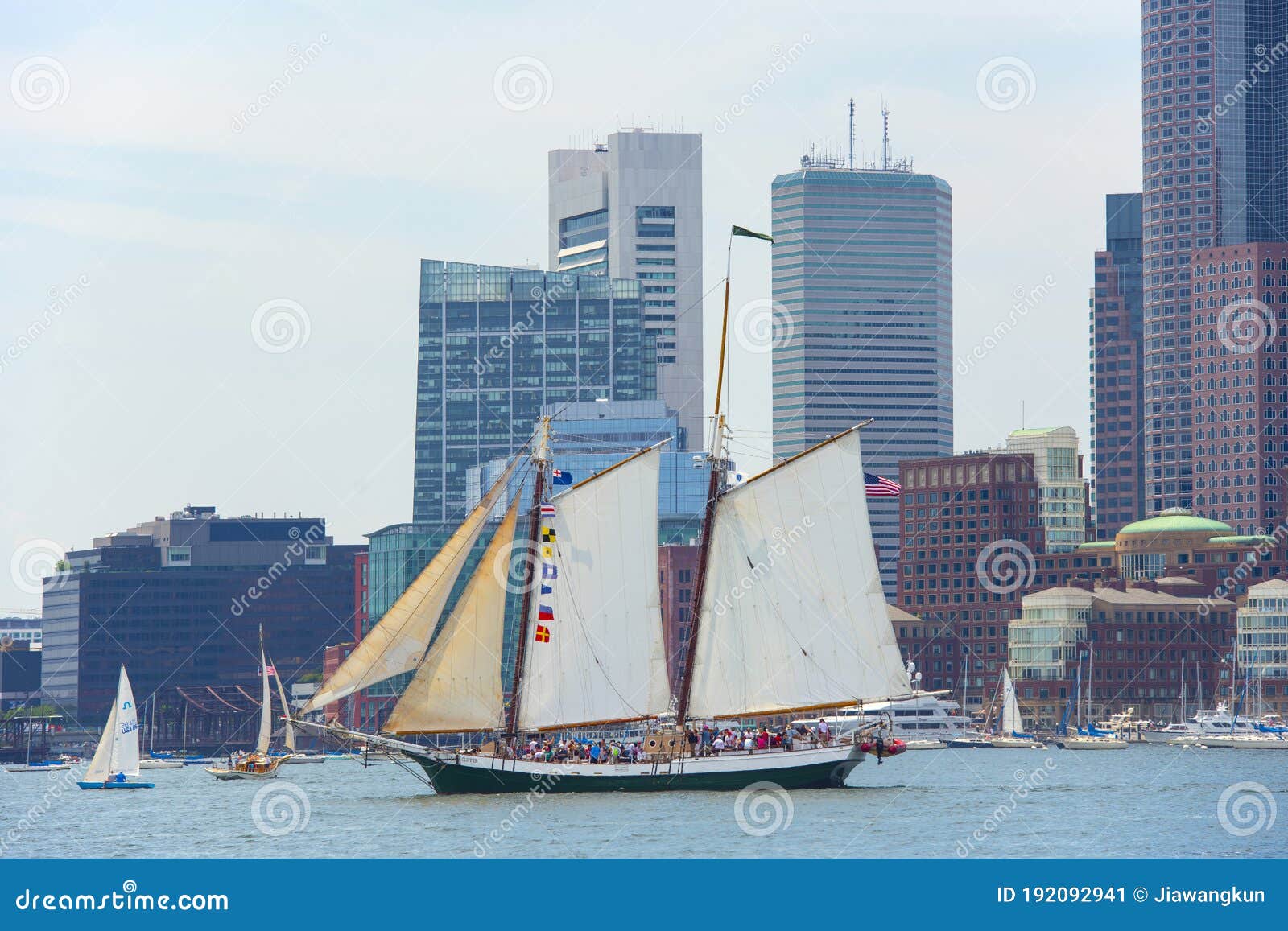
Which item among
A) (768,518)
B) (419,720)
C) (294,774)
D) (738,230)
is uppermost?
(738,230)

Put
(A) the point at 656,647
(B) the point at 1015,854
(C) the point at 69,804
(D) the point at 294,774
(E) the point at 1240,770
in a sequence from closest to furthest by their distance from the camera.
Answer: (B) the point at 1015,854 < (A) the point at 656,647 < (C) the point at 69,804 < (E) the point at 1240,770 < (D) the point at 294,774

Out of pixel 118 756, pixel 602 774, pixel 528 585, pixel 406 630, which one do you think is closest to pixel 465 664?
pixel 406 630

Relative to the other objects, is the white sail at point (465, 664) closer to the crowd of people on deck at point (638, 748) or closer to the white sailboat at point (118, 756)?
the crowd of people on deck at point (638, 748)

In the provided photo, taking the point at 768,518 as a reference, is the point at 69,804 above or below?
below

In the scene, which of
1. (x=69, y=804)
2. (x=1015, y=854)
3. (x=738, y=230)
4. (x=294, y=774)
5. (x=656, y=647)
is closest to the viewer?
(x=1015, y=854)

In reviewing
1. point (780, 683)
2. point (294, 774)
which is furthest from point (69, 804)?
point (294, 774)

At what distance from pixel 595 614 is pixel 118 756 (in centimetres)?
5589

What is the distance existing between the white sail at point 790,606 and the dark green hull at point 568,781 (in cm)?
329

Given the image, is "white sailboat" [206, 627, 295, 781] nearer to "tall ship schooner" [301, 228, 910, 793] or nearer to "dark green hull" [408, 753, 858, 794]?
"dark green hull" [408, 753, 858, 794]

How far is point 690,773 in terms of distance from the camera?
10525cm

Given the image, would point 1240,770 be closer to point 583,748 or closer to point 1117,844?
point 583,748

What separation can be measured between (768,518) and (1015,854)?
33744mm

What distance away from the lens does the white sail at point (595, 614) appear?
342ft

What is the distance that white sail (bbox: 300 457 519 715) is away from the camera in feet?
312
